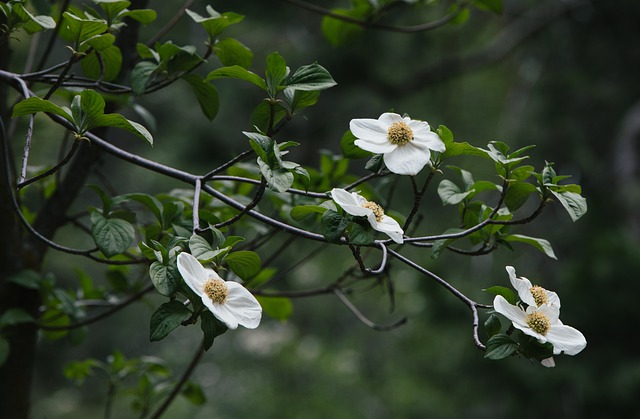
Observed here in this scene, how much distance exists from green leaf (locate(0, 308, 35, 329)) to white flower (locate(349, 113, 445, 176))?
0.48 metres

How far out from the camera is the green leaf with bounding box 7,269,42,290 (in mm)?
807

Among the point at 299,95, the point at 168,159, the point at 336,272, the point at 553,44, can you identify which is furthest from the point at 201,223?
the point at 168,159

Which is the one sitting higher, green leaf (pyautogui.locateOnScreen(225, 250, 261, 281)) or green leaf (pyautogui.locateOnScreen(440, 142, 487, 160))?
green leaf (pyautogui.locateOnScreen(440, 142, 487, 160))

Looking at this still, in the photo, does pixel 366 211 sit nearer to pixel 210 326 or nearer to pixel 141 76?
pixel 210 326

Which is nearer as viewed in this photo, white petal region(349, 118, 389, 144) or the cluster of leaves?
white petal region(349, 118, 389, 144)

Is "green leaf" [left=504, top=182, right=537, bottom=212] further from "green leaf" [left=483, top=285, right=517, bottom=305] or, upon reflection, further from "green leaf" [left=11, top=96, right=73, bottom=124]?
"green leaf" [left=11, top=96, right=73, bottom=124]

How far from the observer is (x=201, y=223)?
65 cm

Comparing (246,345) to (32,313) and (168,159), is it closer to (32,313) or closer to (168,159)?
(168,159)

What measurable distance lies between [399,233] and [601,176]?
1994 millimetres

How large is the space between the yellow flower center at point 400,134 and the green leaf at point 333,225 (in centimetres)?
8

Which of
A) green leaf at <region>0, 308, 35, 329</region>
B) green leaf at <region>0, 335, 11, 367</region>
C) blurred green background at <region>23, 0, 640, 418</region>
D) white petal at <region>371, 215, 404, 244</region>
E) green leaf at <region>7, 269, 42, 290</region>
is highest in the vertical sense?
white petal at <region>371, 215, 404, 244</region>

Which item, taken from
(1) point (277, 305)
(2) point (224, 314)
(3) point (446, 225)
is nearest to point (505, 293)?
(2) point (224, 314)

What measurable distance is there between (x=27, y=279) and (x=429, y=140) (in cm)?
52

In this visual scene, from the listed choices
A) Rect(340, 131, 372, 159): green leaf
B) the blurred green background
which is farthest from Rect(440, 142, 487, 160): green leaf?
the blurred green background
